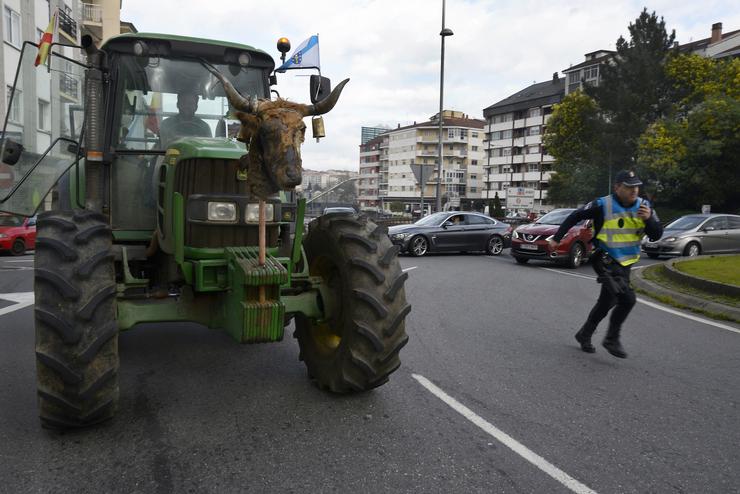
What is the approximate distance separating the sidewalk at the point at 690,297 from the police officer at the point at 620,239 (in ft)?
11.5

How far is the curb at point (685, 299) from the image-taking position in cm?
899

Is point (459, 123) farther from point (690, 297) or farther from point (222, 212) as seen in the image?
point (222, 212)

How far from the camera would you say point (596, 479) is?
3.49m

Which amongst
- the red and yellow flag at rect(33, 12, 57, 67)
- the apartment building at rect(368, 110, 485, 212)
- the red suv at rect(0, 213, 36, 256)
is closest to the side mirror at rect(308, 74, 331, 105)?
the red and yellow flag at rect(33, 12, 57, 67)

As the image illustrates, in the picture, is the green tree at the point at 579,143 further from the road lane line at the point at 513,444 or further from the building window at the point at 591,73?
the road lane line at the point at 513,444

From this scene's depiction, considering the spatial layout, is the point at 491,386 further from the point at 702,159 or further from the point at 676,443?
the point at 702,159

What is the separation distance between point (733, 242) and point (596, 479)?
771 inches

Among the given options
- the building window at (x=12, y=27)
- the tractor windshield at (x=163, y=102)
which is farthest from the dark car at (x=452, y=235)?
the building window at (x=12, y=27)

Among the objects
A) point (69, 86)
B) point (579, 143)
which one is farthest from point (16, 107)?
point (579, 143)

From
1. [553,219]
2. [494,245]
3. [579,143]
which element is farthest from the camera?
[579,143]

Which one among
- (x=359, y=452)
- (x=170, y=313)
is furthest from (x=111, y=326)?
(x=359, y=452)

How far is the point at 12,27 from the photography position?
25.4m

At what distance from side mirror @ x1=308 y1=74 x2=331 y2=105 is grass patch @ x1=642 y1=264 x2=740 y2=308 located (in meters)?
7.61

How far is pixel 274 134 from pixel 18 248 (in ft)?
Result: 62.0
